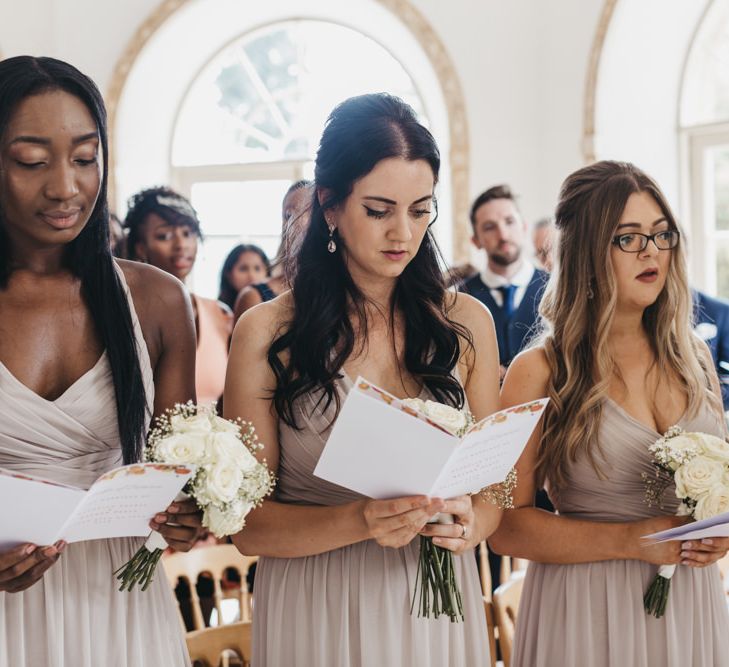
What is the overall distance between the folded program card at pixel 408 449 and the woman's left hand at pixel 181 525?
27cm

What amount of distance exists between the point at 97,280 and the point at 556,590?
4.11 feet

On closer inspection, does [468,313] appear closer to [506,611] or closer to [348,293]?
[348,293]

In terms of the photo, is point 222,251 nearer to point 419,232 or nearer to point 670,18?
point 670,18

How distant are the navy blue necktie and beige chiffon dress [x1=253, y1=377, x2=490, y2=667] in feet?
9.20

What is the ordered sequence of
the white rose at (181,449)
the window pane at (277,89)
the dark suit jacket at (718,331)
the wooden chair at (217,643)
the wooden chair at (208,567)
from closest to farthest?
the white rose at (181,449), the wooden chair at (217,643), the wooden chair at (208,567), the dark suit jacket at (718,331), the window pane at (277,89)

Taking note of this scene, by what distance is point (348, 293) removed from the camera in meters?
2.20

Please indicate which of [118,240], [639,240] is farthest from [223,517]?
[118,240]

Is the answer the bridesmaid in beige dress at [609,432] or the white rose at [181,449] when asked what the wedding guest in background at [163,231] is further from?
the white rose at [181,449]

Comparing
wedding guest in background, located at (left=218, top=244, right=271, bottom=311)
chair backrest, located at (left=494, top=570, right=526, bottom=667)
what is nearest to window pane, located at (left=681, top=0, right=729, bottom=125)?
wedding guest in background, located at (left=218, top=244, right=271, bottom=311)

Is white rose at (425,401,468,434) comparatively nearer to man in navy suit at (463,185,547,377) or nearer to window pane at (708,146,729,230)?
man in navy suit at (463,185,547,377)

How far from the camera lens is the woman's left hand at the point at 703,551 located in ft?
6.73

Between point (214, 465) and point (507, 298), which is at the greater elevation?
point (507, 298)

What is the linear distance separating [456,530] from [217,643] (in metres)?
0.97

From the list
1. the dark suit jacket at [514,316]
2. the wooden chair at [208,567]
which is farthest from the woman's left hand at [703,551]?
the dark suit jacket at [514,316]
